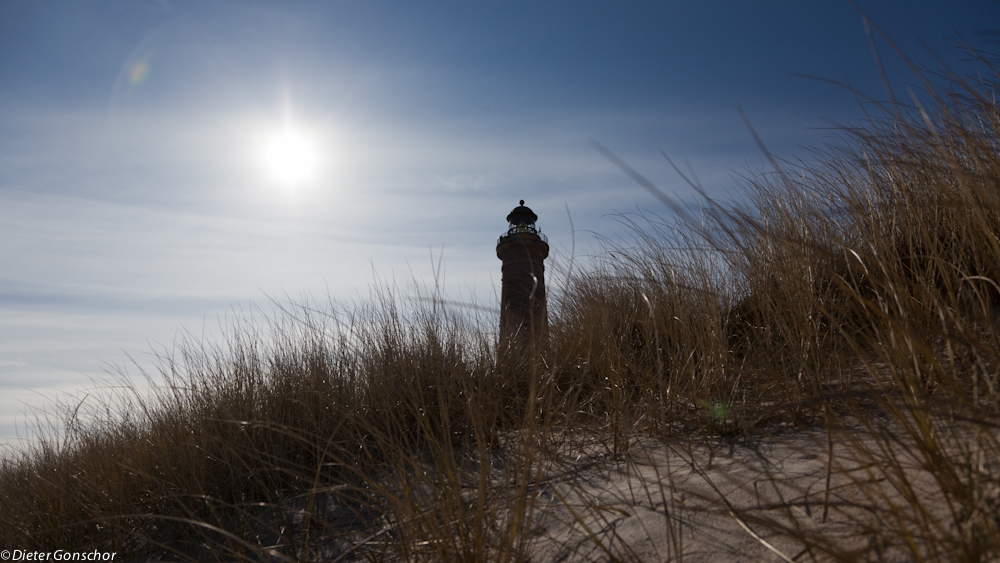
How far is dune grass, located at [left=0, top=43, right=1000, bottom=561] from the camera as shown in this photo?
85 cm

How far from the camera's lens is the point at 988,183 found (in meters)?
1.38

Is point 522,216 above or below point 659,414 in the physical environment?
above

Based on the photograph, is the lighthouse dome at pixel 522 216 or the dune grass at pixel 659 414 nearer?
the dune grass at pixel 659 414

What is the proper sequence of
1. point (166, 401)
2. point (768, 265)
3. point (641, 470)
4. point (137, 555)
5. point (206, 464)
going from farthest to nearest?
point (166, 401)
point (206, 464)
point (768, 265)
point (137, 555)
point (641, 470)

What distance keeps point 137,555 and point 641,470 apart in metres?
2.12

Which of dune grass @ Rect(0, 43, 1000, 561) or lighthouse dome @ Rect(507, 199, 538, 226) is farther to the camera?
lighthouse dome @ Rect(507, 199, 538, 226)

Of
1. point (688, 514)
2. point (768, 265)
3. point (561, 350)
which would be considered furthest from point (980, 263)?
point (561, 350)

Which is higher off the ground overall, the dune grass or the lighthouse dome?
the lighthouse dome

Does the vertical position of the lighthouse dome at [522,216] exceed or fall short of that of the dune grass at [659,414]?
it exceeds it

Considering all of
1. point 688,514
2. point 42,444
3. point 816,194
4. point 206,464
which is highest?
point 816,194

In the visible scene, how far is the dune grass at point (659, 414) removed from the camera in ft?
2.80

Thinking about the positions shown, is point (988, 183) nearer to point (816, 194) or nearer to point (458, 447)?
point (816, 194)

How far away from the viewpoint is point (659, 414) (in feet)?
5.44

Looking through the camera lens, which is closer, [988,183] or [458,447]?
[988,183]
